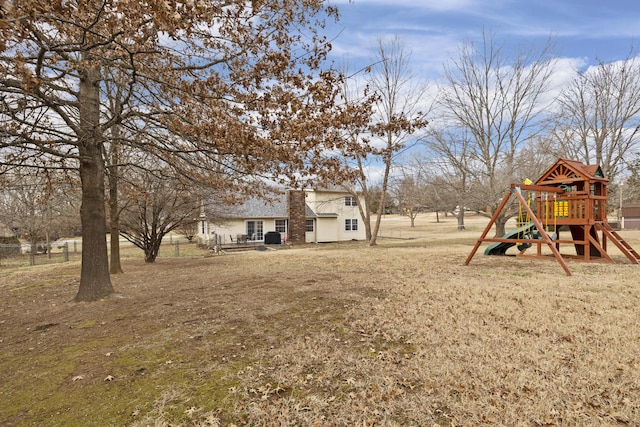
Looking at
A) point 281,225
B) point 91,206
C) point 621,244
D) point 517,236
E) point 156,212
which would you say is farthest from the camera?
point 281,225

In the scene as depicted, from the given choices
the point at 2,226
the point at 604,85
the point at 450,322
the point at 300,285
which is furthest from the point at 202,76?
the point at 604,85

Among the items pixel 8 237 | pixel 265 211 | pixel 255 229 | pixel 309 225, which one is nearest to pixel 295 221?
pixel 309 225

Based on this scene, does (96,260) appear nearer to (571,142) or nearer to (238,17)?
(238,17)

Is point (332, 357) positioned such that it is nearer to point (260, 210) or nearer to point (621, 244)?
point (621, 244)

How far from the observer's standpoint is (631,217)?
1430 inches

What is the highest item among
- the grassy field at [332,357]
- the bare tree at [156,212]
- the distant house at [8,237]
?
the bare tree at [156,212]

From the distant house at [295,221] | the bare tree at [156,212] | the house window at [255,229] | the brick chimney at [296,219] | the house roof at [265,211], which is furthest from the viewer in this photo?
the brick chimney at [296,219]

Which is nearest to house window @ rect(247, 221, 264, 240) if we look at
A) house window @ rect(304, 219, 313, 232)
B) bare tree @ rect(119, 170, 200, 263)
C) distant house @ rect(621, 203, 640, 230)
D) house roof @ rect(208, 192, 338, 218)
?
house roof @ rect(208, 192, 338, 218)

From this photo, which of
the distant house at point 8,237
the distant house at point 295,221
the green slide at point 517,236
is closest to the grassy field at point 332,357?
the green slide at point 517,236

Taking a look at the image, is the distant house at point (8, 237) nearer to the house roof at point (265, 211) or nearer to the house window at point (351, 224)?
the house roof at point (265, 211)

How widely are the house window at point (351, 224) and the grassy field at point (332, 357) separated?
24207 mm

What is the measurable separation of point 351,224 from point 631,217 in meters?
29.6

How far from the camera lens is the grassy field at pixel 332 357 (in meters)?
3.19

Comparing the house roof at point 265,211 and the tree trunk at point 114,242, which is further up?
the house roof at point 265,211
